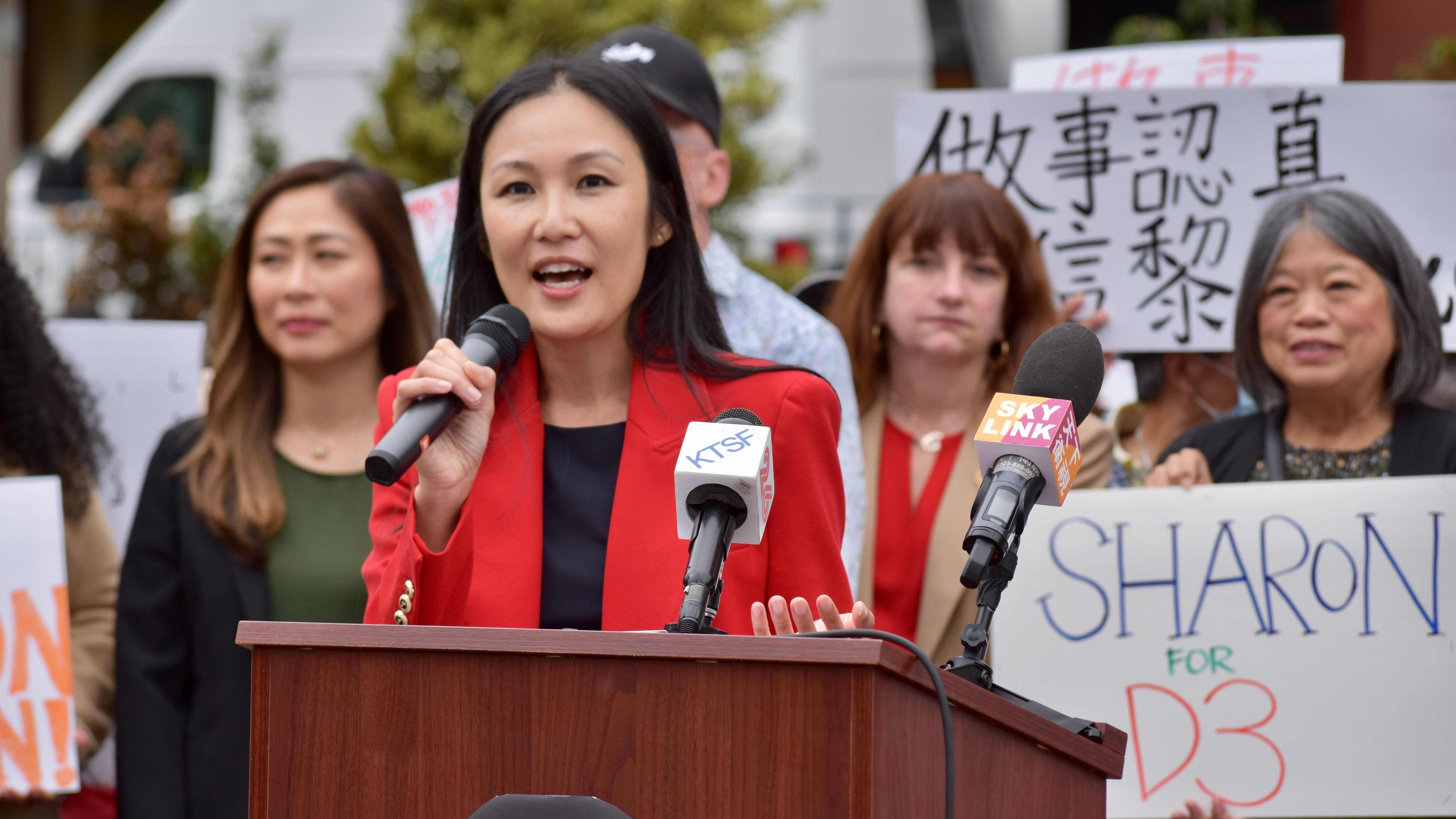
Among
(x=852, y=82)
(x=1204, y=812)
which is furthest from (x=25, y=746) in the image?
(x=852, y=82)

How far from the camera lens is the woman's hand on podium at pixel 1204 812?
3010 millimetres

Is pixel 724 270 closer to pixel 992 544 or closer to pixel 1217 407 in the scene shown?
→ pixel 1217 407

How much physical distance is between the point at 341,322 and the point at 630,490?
158 centimetres

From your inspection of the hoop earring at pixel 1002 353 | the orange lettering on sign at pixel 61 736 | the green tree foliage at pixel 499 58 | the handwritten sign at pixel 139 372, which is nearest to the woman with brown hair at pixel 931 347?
the hoop earring at pixel 1002 353

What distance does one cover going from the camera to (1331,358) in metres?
3.25

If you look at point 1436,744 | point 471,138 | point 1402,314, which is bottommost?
point 1436,744

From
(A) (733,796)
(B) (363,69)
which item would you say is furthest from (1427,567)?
(B) (363,69)

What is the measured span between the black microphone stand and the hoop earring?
200 centimetres

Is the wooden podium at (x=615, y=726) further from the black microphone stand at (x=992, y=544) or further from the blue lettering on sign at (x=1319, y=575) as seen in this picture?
the blue lettering on sign at (x=1319, y=575)

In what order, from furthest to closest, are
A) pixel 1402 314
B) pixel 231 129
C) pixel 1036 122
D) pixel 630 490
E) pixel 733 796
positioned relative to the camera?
pixel 231 129 < pixel 1036 122 < pixel 1402 314 < pixel 630 490 < pixel 733 796

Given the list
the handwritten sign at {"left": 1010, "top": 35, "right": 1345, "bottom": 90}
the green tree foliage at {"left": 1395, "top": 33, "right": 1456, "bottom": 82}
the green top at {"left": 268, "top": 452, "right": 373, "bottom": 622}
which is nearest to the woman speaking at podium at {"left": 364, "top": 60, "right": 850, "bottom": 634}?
the green top at {"left": 268, "top": 452, "right": 373, "bottom": 622}

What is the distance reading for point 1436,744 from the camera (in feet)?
9.86

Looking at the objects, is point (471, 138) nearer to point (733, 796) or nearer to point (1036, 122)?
point (733, 796)

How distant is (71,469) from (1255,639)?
2.88 meters
